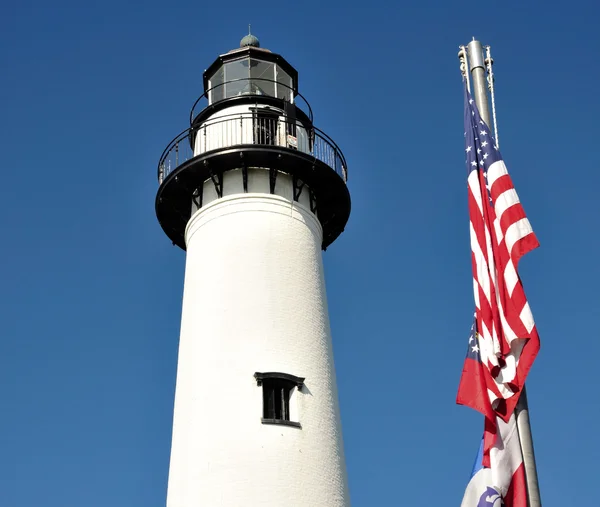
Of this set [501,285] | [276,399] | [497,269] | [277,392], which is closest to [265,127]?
[277,392]

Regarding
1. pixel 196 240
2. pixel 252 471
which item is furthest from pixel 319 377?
pixel 196 240

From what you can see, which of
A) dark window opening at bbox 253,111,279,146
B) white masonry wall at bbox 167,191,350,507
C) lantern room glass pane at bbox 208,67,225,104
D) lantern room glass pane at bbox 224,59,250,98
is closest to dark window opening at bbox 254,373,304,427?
white masonry wall at bbox 167,191,350,507

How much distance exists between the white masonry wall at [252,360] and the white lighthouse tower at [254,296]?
0.10 feet

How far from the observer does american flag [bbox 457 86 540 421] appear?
46.8 ft

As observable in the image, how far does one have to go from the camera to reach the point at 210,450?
74.7ft

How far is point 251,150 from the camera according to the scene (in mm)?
26453

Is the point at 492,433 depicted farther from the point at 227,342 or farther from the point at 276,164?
the point at 276,164

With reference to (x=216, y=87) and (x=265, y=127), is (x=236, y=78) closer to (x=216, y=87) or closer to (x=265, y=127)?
(x=216, y=87)

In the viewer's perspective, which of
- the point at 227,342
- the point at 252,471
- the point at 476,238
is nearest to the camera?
the point at 476,238

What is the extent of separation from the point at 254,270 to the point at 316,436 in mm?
4681

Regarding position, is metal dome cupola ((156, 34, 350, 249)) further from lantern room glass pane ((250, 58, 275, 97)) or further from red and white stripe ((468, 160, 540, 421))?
red and white stripe ((468, 160, 540, 421))

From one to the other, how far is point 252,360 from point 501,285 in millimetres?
10123

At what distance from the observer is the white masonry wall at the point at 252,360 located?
73.5 ft

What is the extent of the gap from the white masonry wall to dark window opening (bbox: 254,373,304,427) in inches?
6.8
